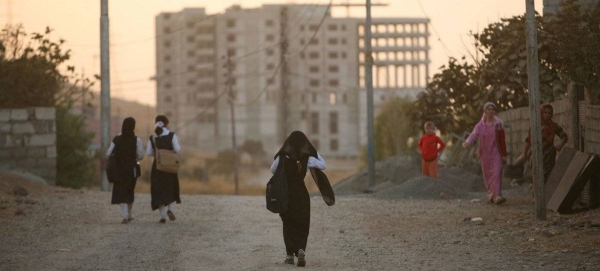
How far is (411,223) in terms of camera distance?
17.8 metres

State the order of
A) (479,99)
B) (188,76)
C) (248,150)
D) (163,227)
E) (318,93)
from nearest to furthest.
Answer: (163,227) < (479,99) < (248,150) < (318,93) < (188,76)

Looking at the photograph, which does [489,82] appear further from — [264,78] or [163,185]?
[264,78]

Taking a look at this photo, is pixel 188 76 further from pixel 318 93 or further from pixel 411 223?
pixel 411 223

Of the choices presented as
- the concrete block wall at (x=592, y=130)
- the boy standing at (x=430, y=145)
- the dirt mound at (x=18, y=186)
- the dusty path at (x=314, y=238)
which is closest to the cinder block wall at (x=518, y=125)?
the boy standing at (x=430, y=145)

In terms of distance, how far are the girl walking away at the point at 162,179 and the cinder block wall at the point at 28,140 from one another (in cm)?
1014

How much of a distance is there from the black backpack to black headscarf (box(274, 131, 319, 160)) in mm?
141

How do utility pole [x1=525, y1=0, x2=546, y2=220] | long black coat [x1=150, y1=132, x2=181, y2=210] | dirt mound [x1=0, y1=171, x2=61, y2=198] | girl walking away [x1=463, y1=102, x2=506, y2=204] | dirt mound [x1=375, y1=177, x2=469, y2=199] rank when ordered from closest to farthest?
1. utility pole [x1=525, y1=0, x2=546, y2=220]
2. long black coat [x1=150, y1=132, x2=181, y2=210]
3. girl walking away [x1=463, y1=102, x2=506, y2=204]
4. dirt mound [x1=0, y1=171, x2=61, y2=198]
5. dirt mound [x1=375, y1=177, x2=469, y2=199]

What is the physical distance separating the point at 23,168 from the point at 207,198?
5.17m

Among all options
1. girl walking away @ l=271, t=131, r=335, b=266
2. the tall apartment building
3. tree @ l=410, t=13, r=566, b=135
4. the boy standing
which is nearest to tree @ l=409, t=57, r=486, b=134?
tree @ l=410, t=13, r=566, b=135

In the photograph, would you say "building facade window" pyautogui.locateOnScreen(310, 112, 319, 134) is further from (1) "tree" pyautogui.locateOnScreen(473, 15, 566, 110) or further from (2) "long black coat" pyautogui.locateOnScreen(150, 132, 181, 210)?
(2) "long black coat" pyautogui.locateOnScreen(150, 132, 181, 210)

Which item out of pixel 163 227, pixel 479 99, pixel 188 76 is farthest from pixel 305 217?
pixel 188 76

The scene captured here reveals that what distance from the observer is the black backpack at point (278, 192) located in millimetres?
12688

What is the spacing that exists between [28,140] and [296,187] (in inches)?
636

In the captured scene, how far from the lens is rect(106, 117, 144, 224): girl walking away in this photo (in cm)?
1827
